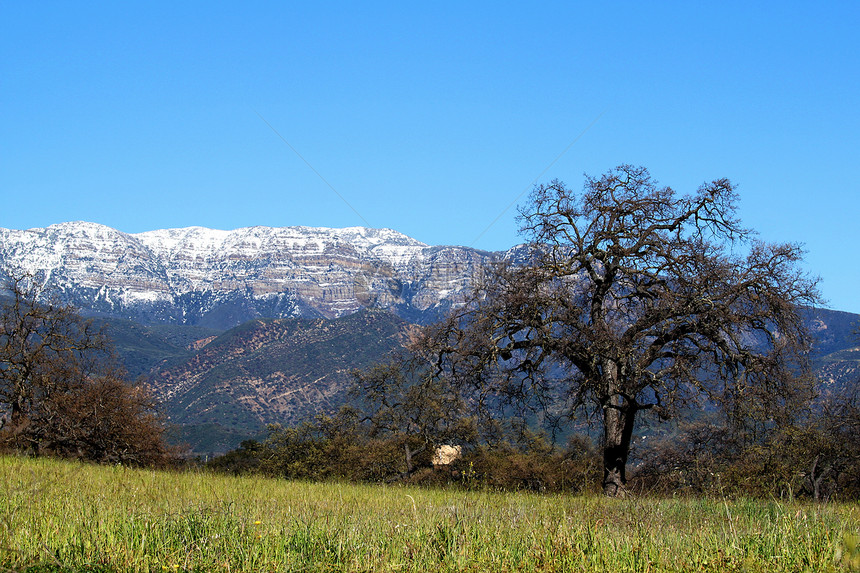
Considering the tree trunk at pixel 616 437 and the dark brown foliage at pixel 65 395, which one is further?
the dark brown foliage at pixel 65 395

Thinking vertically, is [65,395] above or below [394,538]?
above

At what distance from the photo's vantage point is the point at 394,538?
6.60 m

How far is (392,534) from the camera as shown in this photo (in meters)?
6.79

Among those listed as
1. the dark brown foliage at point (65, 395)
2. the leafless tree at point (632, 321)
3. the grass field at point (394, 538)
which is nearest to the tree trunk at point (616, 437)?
the leafless tree at point (632, 321)

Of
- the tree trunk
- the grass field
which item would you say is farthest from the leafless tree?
the grass field

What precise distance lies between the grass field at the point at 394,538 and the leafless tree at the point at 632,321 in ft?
29.4

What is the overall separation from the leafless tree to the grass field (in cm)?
897

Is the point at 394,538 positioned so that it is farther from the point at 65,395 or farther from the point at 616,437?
the point at 65,395

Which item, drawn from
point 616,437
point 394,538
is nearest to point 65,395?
point 616,437

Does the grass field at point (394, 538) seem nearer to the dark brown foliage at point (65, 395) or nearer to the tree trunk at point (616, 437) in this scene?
the tree trunk at point (616, 437)

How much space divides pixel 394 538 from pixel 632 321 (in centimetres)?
1546

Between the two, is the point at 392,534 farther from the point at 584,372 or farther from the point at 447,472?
the point at 447,472

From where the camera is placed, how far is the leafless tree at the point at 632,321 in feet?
57.4

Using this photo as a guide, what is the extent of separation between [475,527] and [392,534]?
31.3 inches
